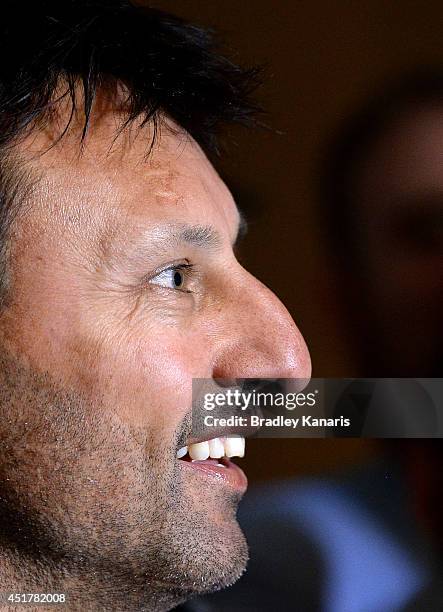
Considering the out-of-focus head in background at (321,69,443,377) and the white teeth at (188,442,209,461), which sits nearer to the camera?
the white teeth at (188,442,209,461)

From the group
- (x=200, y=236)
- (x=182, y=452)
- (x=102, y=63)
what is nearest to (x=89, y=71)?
(x=102, y=63)

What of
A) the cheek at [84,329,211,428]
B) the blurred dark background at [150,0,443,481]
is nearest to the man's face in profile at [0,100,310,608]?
the cheek at [84,329,211,428]

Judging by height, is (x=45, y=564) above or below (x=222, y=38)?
below

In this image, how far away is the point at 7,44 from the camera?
0.63 meters

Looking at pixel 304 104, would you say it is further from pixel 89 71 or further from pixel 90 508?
pixel 90 508

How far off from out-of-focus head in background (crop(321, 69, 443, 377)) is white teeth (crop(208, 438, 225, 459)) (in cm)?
15

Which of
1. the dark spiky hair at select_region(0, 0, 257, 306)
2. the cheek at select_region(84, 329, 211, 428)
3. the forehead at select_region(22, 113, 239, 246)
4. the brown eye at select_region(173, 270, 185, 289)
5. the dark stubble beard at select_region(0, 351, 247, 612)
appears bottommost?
the dark stubble beard at select_region(0, 351, 247, 612)

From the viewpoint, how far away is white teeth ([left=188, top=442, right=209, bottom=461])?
2.15ft

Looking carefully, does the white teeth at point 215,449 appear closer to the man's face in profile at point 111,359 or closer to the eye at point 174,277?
the man's face in profile at point 111,359

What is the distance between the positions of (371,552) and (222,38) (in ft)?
1.56

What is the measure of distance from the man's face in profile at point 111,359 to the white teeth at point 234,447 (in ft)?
0.15

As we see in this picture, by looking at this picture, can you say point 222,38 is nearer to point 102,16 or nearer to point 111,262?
point 102,16

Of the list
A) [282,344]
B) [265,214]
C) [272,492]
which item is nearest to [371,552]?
[272,492]

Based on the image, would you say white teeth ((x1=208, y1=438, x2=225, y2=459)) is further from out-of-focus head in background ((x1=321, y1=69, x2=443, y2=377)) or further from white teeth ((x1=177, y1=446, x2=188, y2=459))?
out-of-focus head in background ((x1=321, y1=69, x2=443, y2=377))
